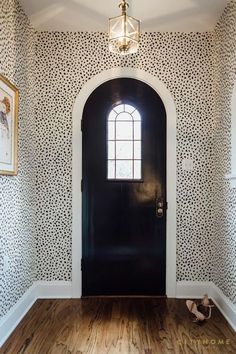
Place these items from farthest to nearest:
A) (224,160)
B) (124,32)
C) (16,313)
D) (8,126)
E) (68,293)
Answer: (68,293) < (224,160) < (16,313) < (8,126) < (124,32)

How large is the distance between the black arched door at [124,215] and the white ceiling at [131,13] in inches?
37.3

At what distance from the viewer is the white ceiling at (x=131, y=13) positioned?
8.62 feet

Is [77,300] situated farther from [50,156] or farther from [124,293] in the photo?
[50,156]

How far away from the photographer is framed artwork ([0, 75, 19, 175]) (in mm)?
2242

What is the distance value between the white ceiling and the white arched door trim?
1.57ft

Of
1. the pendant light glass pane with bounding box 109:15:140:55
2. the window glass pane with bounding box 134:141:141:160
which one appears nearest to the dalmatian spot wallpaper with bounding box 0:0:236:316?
the window glass pane with bounding box 134:141:141:160

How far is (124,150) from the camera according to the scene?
3.07m

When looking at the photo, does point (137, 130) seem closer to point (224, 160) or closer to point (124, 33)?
point (224, 160)

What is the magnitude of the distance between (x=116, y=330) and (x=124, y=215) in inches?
42.0

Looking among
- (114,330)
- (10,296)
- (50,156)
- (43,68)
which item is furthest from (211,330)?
(43,68)

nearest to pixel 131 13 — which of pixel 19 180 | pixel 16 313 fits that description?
pixel 19 180

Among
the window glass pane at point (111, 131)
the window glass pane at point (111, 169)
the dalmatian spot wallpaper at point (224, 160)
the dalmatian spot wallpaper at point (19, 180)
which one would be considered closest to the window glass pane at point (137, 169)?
the window glass pane at point (111, 169)

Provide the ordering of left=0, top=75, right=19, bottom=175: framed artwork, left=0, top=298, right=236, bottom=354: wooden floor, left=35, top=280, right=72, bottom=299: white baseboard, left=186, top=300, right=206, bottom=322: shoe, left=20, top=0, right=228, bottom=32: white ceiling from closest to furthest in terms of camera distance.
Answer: left=0, top=298, right=236, bottom=354: wooden floor < left=0, top=75, right=19, bottom=175: framed artwork < left=186, top=300, right=206, bottom=322: shoe < left=20, top=0, right=228, bottom=32: white ceiling < left=35, top=280, right=72, bottom=299: white baseboard

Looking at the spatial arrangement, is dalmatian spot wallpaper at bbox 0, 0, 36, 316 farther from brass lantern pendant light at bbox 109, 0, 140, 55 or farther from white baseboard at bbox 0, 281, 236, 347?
brass lantern pendant light at bbox 109, 0, 140, 55
